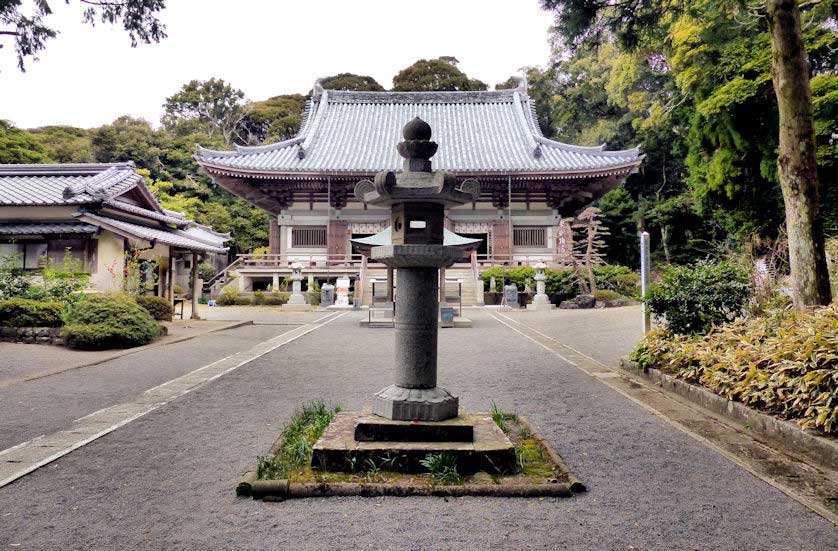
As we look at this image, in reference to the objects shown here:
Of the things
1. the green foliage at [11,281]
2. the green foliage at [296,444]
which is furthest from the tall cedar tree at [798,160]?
the green foliage at [11,281]

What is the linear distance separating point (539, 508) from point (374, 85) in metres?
47.8

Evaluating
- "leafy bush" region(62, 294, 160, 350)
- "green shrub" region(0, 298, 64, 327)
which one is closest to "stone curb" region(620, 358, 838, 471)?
"leafy bush" region(62, 294, 160, 350)

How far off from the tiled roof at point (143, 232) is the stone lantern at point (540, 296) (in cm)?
1138

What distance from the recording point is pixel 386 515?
296 centimetres

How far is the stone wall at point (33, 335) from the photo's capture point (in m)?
9.81

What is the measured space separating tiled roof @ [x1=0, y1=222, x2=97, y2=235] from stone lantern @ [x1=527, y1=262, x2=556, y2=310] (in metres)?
14.3

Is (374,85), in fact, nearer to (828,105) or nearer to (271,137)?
(271,137)

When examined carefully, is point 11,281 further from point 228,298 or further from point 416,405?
point 416,405

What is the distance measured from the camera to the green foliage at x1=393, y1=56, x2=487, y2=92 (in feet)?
147

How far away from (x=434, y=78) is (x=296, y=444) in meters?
45.3

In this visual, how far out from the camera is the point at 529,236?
26.2 meters

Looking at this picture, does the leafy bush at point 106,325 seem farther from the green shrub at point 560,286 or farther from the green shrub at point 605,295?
the green shrub at point 605,295

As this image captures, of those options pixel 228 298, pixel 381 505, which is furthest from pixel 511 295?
pixel 381 505

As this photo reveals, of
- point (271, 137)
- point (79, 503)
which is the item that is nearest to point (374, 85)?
point (271, 137)
